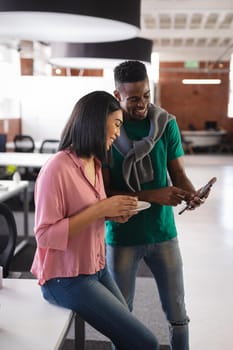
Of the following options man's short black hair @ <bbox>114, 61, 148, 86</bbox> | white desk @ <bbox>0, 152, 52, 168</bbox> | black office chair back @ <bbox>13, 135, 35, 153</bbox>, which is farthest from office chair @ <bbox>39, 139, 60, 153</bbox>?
man's short black hair @ <bbox>114, 61, 148, 86</bbox>

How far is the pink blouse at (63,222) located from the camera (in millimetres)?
1439

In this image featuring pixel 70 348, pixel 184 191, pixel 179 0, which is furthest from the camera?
pixel 179 0

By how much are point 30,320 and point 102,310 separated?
243mm

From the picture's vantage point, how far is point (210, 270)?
4.27 meters

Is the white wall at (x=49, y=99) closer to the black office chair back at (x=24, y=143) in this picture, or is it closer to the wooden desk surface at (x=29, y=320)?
the black office chair back at (x=24, y=143)

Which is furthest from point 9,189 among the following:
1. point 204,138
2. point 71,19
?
point 204,138

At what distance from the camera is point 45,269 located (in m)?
1.51

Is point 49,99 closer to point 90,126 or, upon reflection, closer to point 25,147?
point 25,147

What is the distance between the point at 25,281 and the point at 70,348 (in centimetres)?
103

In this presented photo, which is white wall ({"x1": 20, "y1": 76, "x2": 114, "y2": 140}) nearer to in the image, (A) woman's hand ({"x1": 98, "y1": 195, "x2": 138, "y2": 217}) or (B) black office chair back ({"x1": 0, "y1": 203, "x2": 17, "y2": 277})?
(B) black office chair back ({"x1": 0, "y1": 203, "x2": 17, "y2": 277})

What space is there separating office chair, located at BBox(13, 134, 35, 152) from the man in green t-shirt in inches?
273

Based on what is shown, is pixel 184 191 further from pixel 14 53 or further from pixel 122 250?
pixel 14 53

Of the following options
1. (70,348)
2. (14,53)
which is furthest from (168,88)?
(70,348)

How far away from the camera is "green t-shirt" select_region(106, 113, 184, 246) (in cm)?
191
